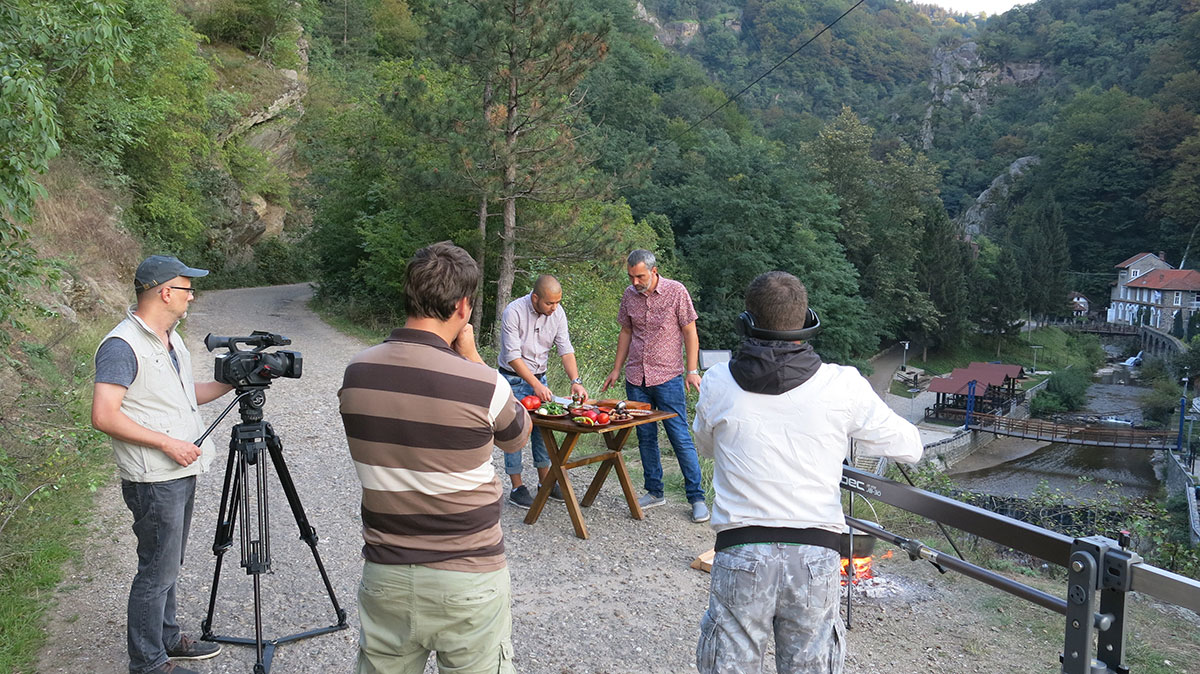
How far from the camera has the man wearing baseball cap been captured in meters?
2.98

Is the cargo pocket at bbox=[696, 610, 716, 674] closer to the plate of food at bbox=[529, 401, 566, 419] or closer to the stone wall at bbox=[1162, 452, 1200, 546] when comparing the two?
the plate of food at bbox=[529, 401, 566, 419]

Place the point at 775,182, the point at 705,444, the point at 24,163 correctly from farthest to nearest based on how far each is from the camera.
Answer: the point at 775,182, the point at 24,163, the point at 705,444

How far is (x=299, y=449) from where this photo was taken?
7695 millimetres

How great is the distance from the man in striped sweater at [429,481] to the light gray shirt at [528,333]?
3.22 m

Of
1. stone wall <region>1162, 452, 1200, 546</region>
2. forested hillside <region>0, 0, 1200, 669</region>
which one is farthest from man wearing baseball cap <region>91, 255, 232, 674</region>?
stone wall <region>1162, 452, 1200, 546</region>

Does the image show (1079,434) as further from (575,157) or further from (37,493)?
(37,493)

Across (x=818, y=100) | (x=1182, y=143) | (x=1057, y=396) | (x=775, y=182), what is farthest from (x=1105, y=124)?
(x=775, y=182)

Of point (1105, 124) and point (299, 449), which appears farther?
point (1105, 124)

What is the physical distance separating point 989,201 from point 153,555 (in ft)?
323

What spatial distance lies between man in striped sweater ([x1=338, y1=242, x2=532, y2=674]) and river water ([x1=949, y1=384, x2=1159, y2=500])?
2899 cm

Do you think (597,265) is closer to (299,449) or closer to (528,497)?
(299,449)

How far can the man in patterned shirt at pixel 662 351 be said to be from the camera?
551 cm

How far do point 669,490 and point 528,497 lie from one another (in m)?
1.12

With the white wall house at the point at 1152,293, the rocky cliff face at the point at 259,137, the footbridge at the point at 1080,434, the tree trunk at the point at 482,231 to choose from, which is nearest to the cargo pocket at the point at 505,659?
the tree trunk at the point at 482,231
